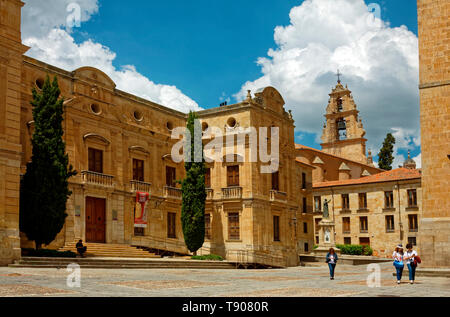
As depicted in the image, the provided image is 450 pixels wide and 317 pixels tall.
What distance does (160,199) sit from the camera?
36.1m

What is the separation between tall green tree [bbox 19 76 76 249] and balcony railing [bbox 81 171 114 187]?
12.5 feet

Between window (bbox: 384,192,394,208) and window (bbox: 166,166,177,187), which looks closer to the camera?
window (bbox: 166,166,177,187)

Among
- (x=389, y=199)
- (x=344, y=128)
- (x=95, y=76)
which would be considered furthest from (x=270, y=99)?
(x=344, y=128)

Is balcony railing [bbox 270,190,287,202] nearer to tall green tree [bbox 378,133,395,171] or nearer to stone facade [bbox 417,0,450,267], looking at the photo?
stone facade [bbox 417,0,450,267]

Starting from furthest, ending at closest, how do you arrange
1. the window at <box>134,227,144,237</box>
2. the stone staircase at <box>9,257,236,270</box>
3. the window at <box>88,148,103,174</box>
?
1. the window at <box>134,227,144,237</box>
2. the window at <box>88,148,103,174</box>
3. the stone staircase at <box>9,257,236,270</box>

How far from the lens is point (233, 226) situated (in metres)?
37.7

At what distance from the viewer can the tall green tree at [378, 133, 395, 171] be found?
92.3m

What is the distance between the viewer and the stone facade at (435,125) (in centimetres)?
2411

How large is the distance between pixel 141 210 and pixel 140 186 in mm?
1532

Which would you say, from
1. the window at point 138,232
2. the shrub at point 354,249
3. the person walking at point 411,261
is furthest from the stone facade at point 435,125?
the shrub at point 354,249

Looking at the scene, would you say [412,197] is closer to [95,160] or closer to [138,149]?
[138,149]

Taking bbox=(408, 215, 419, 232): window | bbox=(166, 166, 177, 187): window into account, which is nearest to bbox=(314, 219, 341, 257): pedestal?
bbox=(166, 166, 177, 187): window

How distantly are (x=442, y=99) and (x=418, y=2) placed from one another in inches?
192
